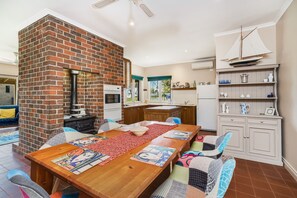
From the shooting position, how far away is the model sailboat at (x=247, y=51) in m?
2.58

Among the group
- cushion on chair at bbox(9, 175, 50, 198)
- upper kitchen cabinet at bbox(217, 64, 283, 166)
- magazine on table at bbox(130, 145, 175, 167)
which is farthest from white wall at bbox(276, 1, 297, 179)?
cushion on chair at bbox(9, 175, 50, 198)

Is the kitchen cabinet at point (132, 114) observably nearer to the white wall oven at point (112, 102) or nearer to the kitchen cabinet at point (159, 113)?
the kitchen cabinet at point (159, 113)

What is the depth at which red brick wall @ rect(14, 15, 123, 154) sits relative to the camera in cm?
228

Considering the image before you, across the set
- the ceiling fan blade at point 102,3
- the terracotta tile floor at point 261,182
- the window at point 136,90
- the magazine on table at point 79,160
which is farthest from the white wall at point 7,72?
the terracotta tile floor at point 261,182

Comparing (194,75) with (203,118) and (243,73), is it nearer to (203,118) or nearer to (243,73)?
(203,118)

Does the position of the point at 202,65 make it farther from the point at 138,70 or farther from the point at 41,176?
the point at 41,176

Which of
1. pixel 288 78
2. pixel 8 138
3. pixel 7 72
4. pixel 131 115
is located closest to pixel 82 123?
pixel 131 115

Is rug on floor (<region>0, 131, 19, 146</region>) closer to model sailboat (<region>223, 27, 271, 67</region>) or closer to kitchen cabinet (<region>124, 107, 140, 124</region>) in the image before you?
kitchen cabinet (<region>124, 107, 140, 124</region>)

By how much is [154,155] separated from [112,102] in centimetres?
245

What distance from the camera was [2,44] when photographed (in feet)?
12.1

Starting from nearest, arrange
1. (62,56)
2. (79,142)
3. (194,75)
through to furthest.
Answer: (79,142)
(62,56)
(194,75)

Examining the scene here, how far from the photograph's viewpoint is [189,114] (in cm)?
507

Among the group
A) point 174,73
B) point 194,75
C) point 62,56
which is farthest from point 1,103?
point 194,75

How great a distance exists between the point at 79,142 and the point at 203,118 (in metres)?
4.16
